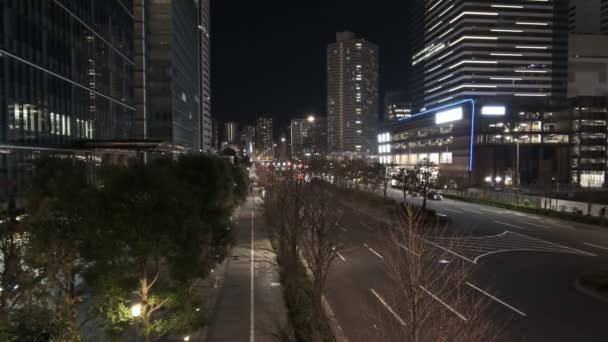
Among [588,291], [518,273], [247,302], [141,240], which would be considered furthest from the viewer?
[518,273]

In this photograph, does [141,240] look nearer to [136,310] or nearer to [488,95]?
[136,310]

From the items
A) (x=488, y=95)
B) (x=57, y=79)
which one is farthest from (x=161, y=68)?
(x=488, y=95)

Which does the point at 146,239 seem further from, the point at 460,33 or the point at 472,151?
the point at 460,33

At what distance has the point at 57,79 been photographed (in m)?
30.1

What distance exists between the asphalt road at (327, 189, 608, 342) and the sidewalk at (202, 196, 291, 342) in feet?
8.36

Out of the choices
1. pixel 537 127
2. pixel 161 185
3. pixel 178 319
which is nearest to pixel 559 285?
pixel 178 319

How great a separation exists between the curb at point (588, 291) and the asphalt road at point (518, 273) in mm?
272

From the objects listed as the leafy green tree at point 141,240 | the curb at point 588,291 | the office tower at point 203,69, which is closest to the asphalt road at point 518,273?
the curb at point 588,291

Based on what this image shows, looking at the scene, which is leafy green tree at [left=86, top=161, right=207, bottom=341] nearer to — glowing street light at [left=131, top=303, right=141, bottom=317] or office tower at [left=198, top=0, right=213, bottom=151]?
glowing street light at [left=131, top=303, right=141, bottom=317]

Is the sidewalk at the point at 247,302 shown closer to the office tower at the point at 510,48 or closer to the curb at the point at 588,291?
the curb at the point at 588,291

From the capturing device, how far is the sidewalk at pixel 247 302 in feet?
48.0

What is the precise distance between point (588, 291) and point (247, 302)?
15197 mm

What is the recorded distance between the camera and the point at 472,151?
7819cm

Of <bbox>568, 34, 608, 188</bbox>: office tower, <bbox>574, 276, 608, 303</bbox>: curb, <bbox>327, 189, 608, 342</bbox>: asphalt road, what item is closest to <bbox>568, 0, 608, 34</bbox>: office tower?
<bbox>568, 34, 608, 188</bbox>: office tower
